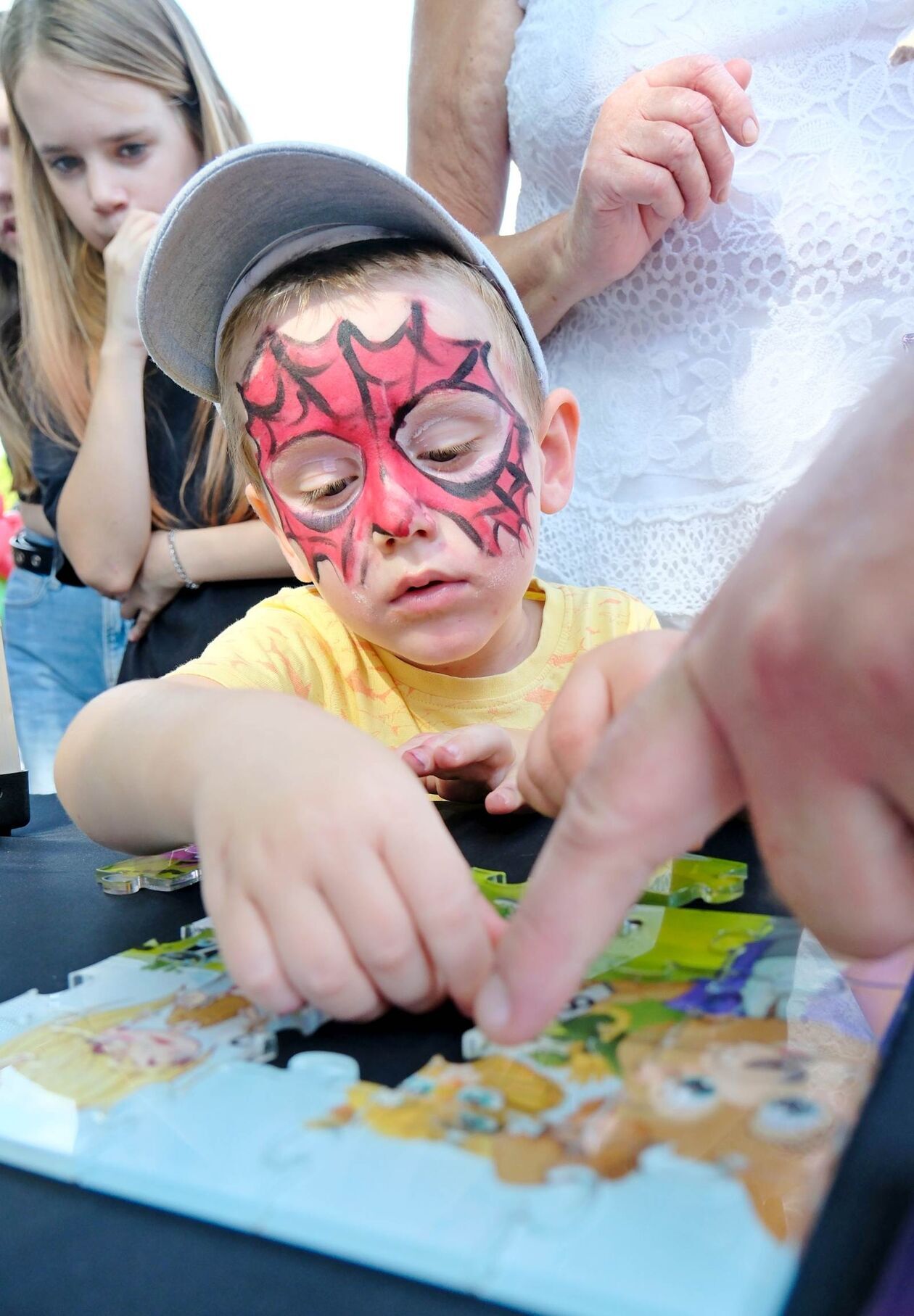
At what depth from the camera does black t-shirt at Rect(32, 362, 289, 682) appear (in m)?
1.51

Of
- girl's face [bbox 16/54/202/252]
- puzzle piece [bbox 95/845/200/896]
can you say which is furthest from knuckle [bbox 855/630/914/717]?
girl's face [bbox 16/54/202/252]

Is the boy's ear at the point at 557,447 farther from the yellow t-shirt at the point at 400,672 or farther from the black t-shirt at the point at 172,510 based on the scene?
the black t-shirt at the point at 172,510

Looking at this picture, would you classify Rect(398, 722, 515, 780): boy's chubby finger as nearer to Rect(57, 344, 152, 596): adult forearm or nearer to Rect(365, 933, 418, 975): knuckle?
Rect(365, 933, 418, 975): knuckle

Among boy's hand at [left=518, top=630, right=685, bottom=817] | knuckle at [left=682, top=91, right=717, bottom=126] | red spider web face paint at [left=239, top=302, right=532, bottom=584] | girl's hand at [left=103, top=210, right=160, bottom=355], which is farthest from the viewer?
girl's hand at [left=103, top=210, right=160, bottom=355]

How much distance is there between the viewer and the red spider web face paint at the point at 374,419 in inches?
33.8

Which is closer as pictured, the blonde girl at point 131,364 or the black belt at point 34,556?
the blonde girl at point 131,364

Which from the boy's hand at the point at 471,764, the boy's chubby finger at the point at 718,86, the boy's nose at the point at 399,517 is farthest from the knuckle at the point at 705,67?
the boy's hand at the point at 471,764

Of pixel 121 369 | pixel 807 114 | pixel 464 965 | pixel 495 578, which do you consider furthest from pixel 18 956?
pixel 121 369

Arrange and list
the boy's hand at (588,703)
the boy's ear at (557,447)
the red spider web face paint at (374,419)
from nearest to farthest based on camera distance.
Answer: the boy's hand at (588,703)
the red spider web face paint at (374,419)
the boy's ear at (557,447)

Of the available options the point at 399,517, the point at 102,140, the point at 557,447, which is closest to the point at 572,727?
the point at 399,517

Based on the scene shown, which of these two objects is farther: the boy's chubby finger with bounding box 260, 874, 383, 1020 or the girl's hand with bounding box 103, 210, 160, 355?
the girl's hand with bounding box 103, 210, 160, 355

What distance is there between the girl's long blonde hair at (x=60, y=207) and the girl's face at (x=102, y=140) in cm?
2

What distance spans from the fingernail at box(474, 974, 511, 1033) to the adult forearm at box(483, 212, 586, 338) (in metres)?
0.93

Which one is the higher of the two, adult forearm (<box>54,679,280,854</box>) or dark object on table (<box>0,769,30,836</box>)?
adult forearm (<box>54,679,280,854</box>)
